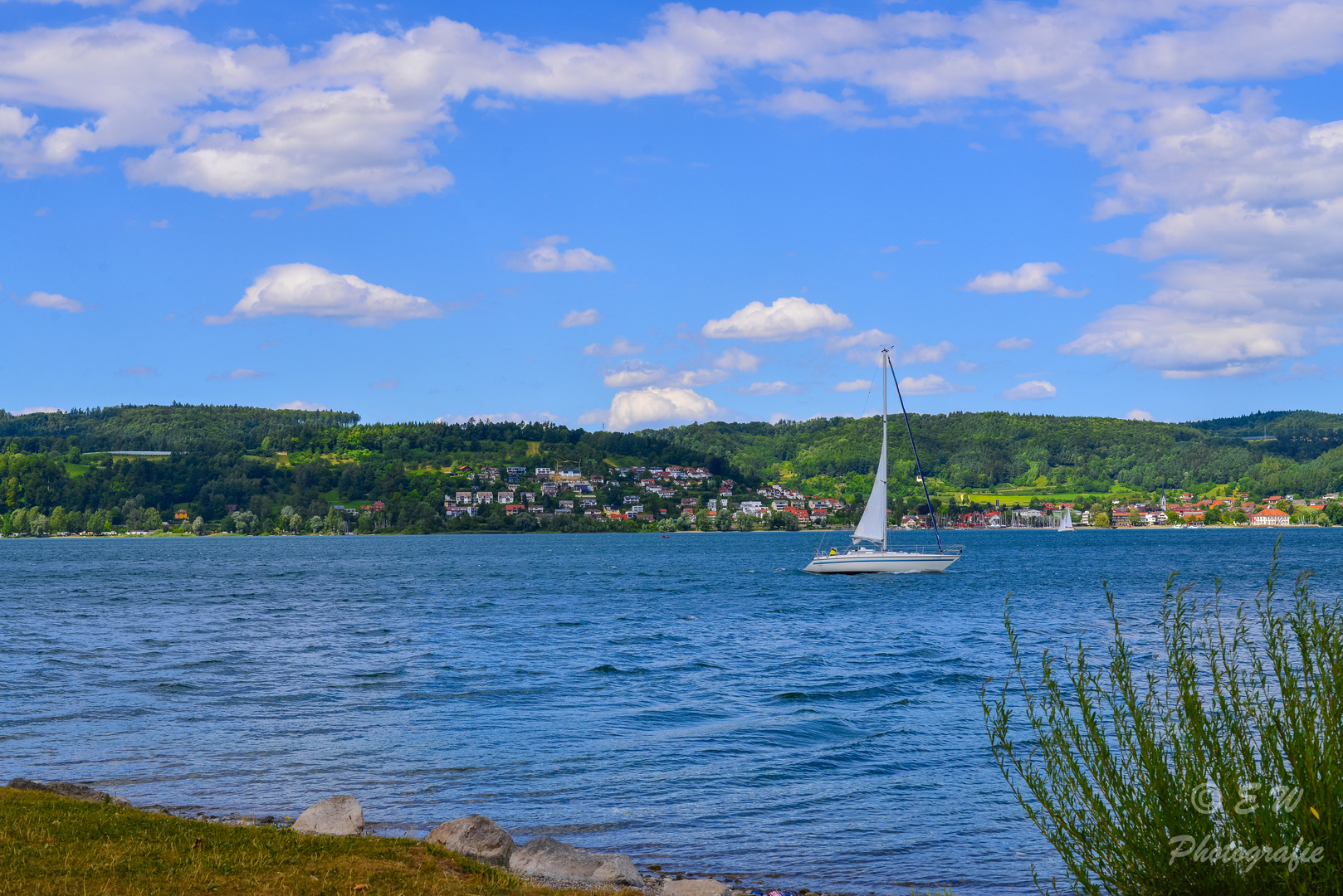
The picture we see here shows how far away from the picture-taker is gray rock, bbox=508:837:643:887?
1049cm

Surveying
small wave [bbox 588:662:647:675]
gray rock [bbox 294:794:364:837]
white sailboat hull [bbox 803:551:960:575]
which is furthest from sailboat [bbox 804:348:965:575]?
gray rock [bbox 294:794:364:837]

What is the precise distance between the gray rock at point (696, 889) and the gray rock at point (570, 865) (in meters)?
0.44

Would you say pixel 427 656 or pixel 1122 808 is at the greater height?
pixel 1122 808

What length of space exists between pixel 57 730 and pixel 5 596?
50.7 meters

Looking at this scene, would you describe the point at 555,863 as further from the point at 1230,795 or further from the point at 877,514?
the point at 877,514

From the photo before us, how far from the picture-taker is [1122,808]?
6227 mm

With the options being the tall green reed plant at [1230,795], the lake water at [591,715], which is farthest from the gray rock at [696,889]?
the tall green reed plant at [1230,795]

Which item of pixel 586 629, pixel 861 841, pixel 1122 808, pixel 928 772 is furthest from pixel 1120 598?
pixel 1122 808

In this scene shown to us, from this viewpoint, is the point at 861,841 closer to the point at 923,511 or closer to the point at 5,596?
the point at 5,596

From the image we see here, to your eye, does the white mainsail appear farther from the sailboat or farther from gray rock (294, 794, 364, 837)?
gray rock (294, 794, 364, 837)

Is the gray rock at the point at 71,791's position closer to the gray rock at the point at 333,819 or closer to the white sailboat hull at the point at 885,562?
the gray rock at the point at 333,819

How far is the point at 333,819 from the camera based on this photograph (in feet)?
39.3

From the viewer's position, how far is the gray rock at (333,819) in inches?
465

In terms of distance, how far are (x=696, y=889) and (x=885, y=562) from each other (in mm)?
56059
